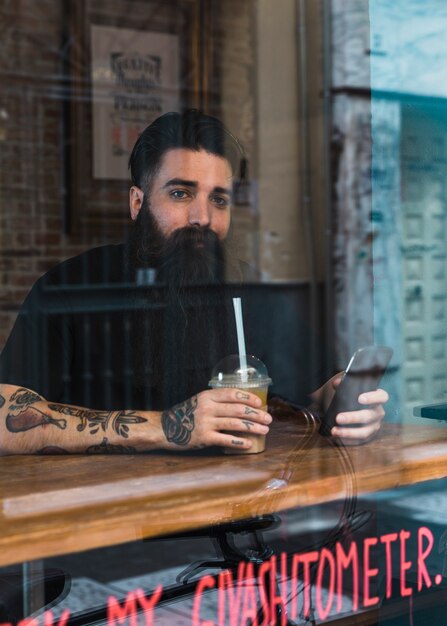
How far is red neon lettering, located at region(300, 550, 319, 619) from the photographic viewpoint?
141 centimetres

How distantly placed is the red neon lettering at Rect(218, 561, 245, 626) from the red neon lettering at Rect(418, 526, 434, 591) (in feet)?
1.11

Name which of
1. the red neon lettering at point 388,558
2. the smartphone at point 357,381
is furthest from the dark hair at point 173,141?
the red neon lettering at point 388,558

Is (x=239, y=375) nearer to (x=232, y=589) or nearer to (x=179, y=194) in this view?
(x=232, y=589)

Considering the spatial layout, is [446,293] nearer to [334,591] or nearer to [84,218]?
[334,591]

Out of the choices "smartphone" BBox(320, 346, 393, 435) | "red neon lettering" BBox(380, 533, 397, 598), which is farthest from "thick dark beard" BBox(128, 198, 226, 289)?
"red neon lettering" BBox(380, 533, 397, 598)

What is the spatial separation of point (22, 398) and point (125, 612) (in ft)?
1.20

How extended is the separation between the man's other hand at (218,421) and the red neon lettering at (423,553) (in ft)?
1.36

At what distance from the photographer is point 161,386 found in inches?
68.5

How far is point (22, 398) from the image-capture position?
142 cm

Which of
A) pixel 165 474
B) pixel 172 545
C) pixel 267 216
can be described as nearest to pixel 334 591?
pixel 172 545

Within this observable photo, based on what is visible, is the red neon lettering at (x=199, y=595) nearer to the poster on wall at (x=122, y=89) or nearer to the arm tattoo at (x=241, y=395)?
the arm tattoo at (x=241, y=395)

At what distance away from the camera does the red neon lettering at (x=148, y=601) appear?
4.20ft

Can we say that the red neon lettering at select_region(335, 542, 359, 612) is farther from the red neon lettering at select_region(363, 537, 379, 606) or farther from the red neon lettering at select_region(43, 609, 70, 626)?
the red neon lettering at select_region(43, 609, 70, 626)

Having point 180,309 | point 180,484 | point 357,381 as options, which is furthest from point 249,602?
point 180,309
